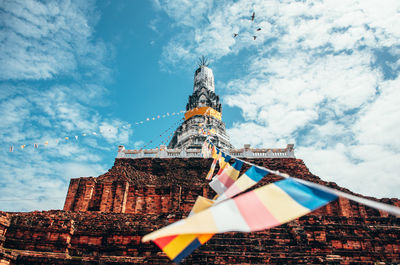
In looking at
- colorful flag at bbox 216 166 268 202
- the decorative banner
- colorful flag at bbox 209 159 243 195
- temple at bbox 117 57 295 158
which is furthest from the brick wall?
the decorative banner

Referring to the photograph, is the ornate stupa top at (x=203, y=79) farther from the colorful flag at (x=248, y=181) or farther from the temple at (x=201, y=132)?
the colorful flag at (x=248, y=181)

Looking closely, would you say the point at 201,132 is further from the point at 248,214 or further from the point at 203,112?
the point at 248,214

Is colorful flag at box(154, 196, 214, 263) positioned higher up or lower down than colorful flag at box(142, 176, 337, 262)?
lower down

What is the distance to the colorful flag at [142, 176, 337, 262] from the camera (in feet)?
9.77

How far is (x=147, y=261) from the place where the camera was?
7.86m

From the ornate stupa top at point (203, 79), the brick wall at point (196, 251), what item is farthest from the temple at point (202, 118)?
the brick wall at point (196, 251)

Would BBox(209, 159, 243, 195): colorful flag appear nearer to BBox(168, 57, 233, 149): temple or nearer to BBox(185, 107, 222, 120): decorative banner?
BBox(168, 57, 233, 149): temple

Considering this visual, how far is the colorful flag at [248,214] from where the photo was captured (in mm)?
2979

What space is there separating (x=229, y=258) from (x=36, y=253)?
20.1 ft

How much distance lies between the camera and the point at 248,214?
3152 millimetres

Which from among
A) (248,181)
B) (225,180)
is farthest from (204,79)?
(248,181)

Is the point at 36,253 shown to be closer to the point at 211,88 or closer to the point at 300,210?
the point at 300,210

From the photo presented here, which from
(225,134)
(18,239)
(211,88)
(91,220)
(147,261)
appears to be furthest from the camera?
(211,88)

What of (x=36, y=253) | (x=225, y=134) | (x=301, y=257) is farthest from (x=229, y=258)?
(x=225, y=134)
